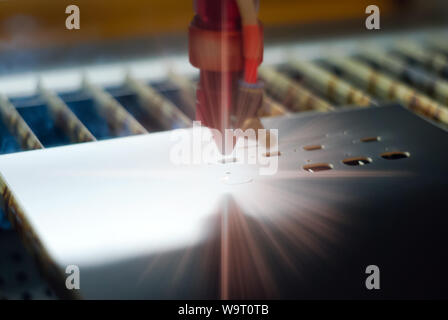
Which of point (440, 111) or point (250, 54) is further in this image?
point (440, 111)

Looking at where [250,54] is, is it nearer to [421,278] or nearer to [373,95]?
[421,278]

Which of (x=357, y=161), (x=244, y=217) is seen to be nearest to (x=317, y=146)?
(x=357, y=161)

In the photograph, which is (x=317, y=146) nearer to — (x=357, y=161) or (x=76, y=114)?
(x=357, y=161)

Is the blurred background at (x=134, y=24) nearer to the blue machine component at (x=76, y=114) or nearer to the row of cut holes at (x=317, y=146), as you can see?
the blue machine component at (x=76, y=114)

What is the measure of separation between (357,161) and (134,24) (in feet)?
4.66

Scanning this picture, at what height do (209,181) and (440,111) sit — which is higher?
(440,111)

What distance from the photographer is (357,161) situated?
1.28 meters

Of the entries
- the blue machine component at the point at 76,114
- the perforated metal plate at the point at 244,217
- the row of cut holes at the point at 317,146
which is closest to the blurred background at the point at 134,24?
the blue machine component at the point at 76,114

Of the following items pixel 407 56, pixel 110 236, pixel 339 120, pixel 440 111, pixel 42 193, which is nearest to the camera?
pixel 110 236

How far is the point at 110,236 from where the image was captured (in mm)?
1002

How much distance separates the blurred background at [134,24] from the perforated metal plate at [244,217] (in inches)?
33.0

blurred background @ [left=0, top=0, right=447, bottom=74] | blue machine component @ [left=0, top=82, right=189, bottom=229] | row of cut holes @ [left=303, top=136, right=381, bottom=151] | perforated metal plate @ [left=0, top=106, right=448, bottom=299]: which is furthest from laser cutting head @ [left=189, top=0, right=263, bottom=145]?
blurred background @ [left=0, top=0, right=447, bottom=74]
